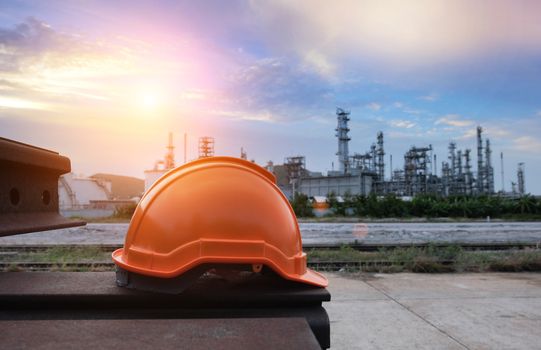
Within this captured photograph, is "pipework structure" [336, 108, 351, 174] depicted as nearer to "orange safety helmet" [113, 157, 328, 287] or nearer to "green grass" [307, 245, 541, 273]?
"green grass" [307, 245, 541, 273]

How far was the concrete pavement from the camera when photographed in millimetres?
4430

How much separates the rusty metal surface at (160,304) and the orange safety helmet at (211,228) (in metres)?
0.15

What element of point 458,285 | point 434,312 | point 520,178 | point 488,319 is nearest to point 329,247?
point 458,285

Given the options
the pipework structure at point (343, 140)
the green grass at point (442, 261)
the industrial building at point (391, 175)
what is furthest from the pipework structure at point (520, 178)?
the green grass at point (442, 261)

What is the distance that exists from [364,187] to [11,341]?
187 feet

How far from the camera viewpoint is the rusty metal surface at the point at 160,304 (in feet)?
6.84

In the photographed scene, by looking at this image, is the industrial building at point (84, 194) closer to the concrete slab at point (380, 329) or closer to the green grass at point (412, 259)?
the green grass at point (412, 259)

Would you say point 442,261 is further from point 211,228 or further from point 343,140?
point 343,140

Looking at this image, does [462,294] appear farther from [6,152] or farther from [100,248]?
[100,248]

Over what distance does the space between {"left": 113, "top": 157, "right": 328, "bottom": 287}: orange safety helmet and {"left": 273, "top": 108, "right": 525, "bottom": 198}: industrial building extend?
2136 inches

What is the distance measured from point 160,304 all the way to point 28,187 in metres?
1.45

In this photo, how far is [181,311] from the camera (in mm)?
2133

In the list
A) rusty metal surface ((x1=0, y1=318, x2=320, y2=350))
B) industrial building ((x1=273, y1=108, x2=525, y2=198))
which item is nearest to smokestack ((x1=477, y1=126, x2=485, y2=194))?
industrial building ((x1=273, y1=108, x2=525, y2=198))

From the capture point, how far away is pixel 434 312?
547 cm
